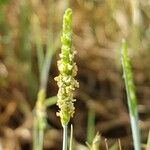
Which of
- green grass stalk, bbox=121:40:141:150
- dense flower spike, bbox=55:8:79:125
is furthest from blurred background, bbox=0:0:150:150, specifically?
dense flower spike, bbox=55:8:79:125

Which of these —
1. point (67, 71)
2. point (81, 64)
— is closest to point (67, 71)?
point (67, 71)

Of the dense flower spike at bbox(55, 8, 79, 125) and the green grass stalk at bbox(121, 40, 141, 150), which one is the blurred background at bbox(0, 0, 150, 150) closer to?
the green grass stalk at bbox(121, 40, 141, 150)

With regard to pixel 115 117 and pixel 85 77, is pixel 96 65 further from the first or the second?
pixel 115 117

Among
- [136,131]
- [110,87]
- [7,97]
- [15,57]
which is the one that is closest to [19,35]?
[15,57]

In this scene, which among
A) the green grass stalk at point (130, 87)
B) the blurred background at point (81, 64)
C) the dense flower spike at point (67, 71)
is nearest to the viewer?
the dense flower spike at point (67, 71)

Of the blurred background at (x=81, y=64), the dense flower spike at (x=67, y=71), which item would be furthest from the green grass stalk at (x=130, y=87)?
the blurred background at (x=81, y=64)

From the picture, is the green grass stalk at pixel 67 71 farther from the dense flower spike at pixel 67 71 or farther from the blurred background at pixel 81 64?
the blurred background at pixel 81 64

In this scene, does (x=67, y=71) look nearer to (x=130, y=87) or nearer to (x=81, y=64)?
(x=130, y=87)

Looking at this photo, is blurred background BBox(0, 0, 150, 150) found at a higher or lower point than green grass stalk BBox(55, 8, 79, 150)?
higher
